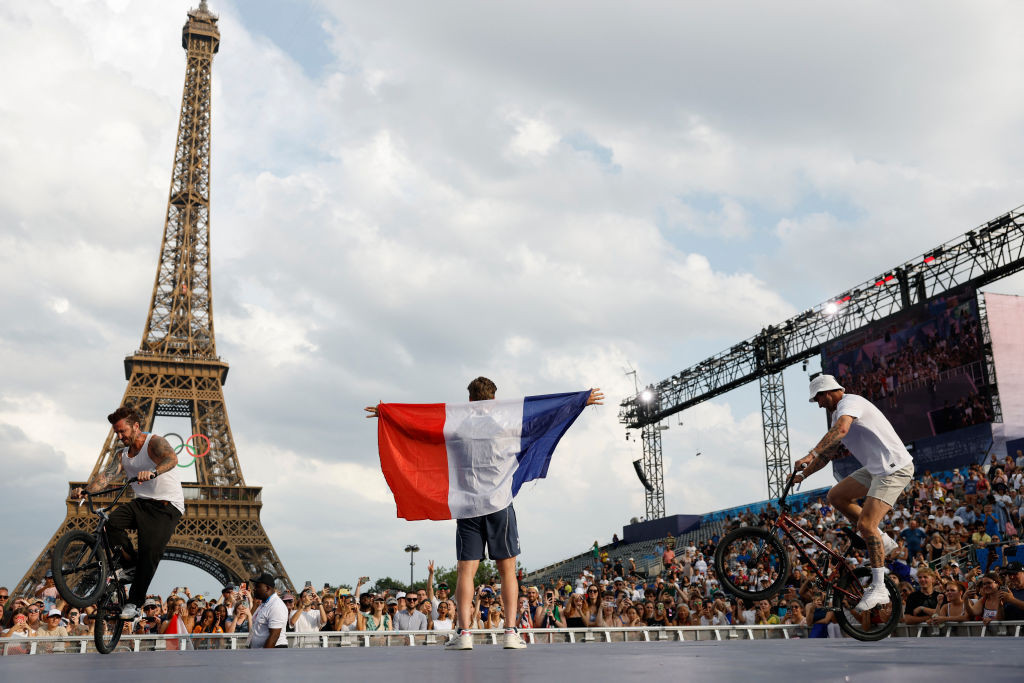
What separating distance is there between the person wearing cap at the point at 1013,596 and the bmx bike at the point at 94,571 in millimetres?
9496

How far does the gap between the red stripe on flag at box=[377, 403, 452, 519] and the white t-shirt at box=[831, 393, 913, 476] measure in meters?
3.24

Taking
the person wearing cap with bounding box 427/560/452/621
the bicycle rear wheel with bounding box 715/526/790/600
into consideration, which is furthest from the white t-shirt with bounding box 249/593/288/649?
the bicycle rear wheel with bounding box 715/526/790/600

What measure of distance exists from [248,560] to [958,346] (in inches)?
1388

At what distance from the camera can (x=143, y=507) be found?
266 inches

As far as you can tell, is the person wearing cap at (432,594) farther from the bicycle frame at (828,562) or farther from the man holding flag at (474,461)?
the bicycle frame at (828,562)

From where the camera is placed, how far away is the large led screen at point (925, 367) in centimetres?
2644

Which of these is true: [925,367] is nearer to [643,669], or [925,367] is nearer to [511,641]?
[511,641]

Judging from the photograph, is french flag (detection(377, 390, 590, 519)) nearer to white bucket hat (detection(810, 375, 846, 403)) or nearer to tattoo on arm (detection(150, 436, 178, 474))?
tattoo on arm (detection(150, 436, 178, 474))

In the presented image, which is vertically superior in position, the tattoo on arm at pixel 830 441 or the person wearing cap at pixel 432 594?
the tattoo on arm at pixel 830 441

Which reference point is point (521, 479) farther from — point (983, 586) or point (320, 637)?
point (983, 586)

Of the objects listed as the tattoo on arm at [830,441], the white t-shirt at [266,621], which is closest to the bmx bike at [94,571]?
the white t-shirt at [266,621]

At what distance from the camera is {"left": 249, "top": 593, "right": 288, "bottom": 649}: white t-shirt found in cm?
924

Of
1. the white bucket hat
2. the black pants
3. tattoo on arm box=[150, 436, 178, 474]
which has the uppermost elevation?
the white bucket hat

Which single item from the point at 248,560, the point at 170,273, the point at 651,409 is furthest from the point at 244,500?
the point at 651,409
